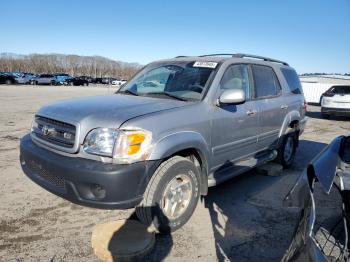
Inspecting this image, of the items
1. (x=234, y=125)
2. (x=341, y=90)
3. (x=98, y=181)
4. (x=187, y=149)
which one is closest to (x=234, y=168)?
(x=234, y=125)

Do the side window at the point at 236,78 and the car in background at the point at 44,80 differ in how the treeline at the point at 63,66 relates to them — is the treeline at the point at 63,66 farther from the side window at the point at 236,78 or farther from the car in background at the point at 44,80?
the side window at the point at 236,78

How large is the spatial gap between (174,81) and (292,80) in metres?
3.09

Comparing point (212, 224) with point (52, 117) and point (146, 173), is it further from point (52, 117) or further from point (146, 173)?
point (52, 117)

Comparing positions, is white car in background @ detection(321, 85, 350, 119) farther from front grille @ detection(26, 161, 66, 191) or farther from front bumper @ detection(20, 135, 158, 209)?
front grille @ detection(26, 161, 66, 191)

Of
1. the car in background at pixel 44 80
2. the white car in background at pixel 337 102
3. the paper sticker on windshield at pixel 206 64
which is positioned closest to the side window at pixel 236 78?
the paper sticker on windshield at pixel 206 64

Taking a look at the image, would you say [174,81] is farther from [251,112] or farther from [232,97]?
[251,112]

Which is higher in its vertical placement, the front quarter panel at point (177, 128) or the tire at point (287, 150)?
the front quarter panel at point (177, 128)

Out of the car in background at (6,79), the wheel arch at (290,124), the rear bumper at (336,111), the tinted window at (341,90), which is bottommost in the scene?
the car in background at (6,79)

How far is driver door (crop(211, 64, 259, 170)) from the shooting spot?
4166 millimetres

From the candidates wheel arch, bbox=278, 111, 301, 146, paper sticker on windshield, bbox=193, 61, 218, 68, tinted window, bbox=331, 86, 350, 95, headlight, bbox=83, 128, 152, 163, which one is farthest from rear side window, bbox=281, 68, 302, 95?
tinted window, bbox=331, 86, 350, 95

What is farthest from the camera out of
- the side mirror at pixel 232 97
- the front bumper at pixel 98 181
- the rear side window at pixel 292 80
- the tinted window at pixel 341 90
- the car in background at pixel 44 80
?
the car in background at pixel 44 80

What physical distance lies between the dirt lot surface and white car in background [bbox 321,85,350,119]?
34.8ft

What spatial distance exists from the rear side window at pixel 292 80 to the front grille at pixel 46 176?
449 centimetres

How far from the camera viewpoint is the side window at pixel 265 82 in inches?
203
